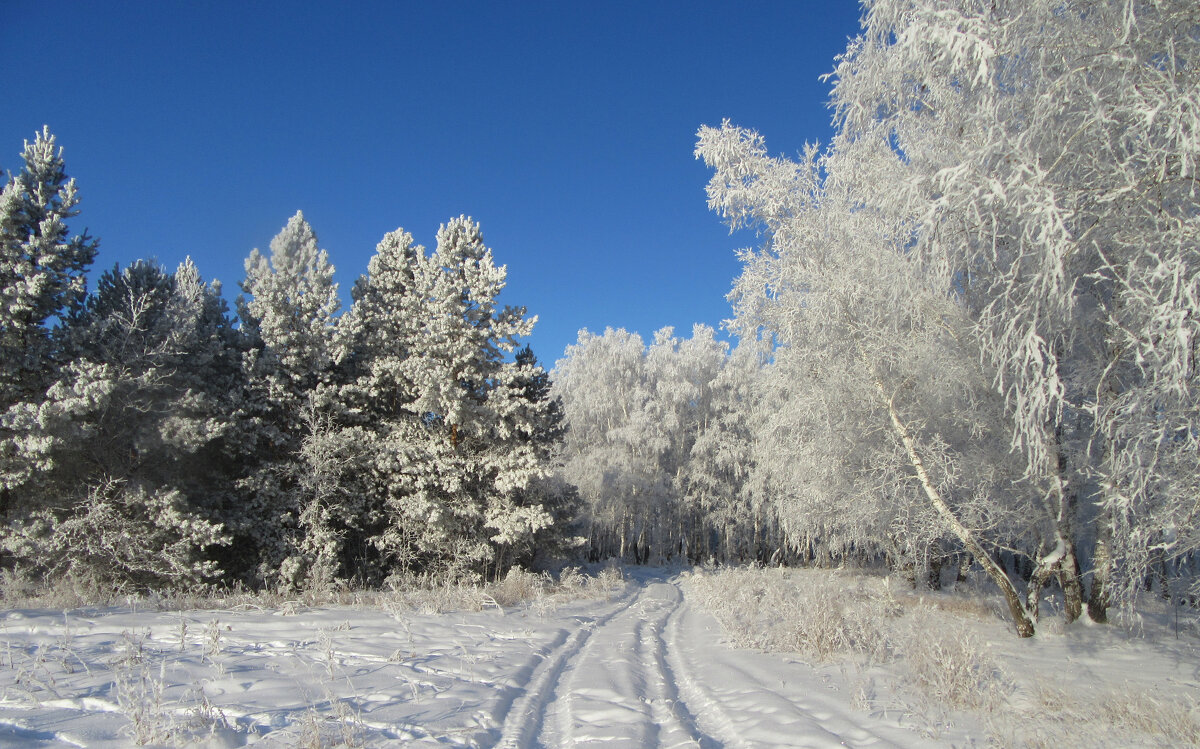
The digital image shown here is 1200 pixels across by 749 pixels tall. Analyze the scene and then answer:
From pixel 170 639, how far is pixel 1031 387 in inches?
383

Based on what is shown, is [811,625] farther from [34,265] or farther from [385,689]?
[34,265]

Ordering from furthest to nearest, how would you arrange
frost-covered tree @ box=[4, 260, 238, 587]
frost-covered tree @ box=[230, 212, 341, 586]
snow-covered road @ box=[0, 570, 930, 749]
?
frost-covered tree @ box=[230, 212, 341, 586]
frost-covered tree @ box=[4, 260, 238, 587]
snow-covered road @ box=[0, 570, 930, 749]

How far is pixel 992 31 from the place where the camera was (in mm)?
5422

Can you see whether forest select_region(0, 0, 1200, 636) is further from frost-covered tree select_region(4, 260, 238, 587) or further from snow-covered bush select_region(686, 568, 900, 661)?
snow-covered bush select_region(686, 568, 900, 661)

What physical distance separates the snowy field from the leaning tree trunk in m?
0.34

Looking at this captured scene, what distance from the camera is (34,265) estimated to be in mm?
11969

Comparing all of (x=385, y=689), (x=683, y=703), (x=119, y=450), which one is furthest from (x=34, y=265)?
(x=683, y=703)

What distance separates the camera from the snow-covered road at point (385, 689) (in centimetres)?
395

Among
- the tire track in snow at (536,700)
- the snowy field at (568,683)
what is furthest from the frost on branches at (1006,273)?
the tire track in snow at (536,700)

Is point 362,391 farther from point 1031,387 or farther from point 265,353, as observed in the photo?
point 1031,387

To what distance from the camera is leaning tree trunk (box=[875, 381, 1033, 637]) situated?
8.63 metres

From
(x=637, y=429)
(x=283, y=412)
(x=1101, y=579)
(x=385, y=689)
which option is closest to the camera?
(x=385, y=689)

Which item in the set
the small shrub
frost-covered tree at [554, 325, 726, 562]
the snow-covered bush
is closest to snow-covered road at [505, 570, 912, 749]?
the snow-covered bush

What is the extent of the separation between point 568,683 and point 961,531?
6218 millimetres
